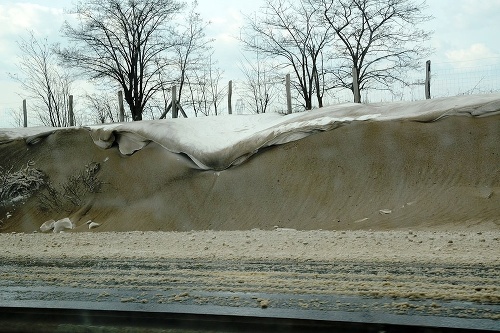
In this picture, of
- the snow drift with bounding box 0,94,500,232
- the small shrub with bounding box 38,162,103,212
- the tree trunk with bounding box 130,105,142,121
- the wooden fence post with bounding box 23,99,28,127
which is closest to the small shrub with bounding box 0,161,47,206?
the snow drift with bounding box 0,94,500,232

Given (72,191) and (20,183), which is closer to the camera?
(72,191)

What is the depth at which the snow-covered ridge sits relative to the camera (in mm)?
14133

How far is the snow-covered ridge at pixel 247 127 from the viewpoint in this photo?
14133 millimetres

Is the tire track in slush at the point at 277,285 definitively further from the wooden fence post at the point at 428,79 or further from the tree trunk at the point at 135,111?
the tree trunk at the point at 135,111

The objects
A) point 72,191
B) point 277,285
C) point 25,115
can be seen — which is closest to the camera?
point 277,285

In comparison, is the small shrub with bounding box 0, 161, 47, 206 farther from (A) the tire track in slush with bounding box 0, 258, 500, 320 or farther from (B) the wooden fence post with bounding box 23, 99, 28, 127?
(A) the tire track in slush with bounding box 0, 258, 500, 320

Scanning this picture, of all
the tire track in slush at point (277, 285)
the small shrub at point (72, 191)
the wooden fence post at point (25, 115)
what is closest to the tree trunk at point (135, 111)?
the wooden fence post at point (25, 115)

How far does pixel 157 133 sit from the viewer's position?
58.5 feet

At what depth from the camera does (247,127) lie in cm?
1803

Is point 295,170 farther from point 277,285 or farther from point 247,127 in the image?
point 277,285

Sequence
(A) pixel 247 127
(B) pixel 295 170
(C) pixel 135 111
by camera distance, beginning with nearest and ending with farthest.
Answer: (B) pixel 295 170, (A) pixel 247 127, (C) pixel 135 111

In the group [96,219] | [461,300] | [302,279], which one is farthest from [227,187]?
[461,300]

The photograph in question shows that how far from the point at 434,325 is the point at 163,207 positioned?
14.2 meters

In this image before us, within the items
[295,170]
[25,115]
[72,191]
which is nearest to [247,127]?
[295,170]
